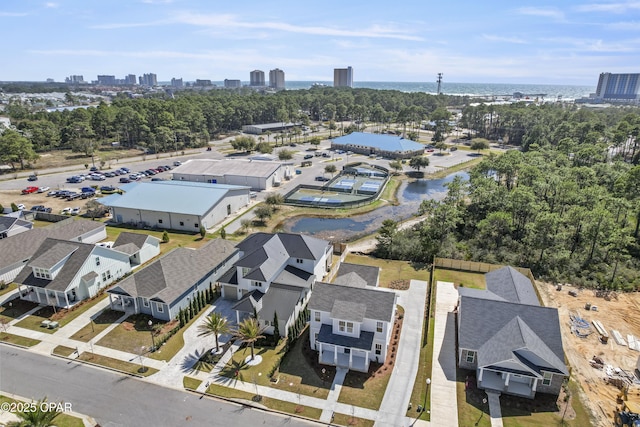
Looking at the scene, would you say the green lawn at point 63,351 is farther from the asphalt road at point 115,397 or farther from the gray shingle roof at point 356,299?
the gray shingle roof at point 356,299

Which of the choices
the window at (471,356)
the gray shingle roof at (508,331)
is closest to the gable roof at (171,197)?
the gray shingle roof at (508,331)

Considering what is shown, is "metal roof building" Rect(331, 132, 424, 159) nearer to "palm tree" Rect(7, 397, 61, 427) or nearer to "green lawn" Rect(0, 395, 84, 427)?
"green lawn" Rect(0, 395, 84, 427)

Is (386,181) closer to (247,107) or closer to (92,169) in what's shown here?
(92,169)

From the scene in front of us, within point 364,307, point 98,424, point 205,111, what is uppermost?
point 205,111

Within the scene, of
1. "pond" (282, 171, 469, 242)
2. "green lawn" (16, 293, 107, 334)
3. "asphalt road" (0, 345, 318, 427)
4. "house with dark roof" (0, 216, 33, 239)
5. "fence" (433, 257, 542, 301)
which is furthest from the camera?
"pond" (282, 171, 469, 242)

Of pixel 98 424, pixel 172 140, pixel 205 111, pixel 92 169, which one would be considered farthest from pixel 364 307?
pixel 205 111

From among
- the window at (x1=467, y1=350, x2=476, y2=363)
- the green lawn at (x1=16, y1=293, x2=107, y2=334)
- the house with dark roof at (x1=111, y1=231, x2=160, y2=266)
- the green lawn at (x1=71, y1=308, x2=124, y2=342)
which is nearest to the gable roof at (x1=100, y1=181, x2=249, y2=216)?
the house with dark roof at (x1=111, y1=231, x2=160, y2=266)

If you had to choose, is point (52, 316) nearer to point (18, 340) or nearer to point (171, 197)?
point (18, 340)
